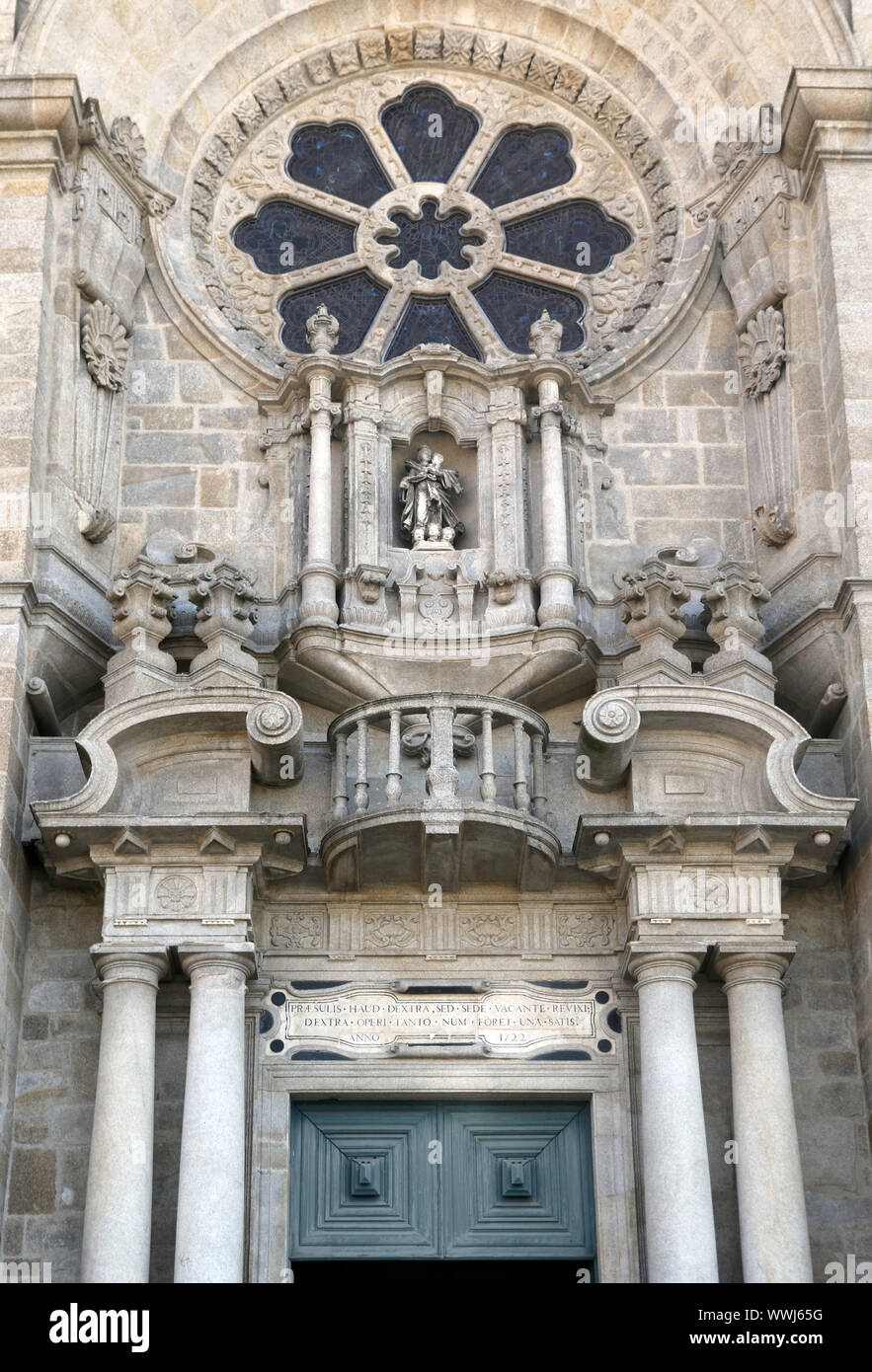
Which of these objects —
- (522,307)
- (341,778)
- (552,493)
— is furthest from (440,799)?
(522,307)

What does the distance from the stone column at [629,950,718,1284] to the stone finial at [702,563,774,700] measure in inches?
73.8

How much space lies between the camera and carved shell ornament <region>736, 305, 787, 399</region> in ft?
51.6

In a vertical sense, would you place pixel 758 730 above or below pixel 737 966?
above

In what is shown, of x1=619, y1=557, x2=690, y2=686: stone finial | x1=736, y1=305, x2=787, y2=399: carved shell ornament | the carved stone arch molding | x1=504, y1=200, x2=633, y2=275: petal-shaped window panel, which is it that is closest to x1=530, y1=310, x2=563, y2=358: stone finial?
the carved stone arch molding

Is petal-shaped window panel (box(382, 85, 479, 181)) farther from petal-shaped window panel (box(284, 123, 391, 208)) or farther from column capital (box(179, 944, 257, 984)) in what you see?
column capital (box(179, 944, 257, 984))

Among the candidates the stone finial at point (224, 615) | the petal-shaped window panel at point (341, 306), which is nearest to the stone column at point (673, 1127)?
the stone finial at point (224, 615)

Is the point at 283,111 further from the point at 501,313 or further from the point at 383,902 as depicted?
the point at 383,902

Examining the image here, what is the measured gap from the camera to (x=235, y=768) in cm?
1392

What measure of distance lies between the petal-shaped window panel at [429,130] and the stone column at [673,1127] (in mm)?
7073

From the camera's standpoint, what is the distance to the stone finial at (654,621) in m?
14.3

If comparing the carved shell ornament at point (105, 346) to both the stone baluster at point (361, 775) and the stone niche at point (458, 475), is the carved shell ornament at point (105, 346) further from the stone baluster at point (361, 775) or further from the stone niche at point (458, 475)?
the stone baluster at point (361, 775)

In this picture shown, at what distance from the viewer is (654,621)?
47.5 feet

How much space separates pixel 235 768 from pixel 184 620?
1.41 m
